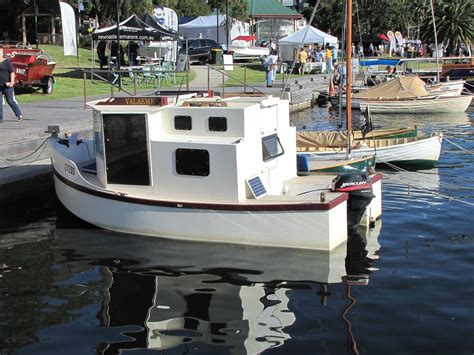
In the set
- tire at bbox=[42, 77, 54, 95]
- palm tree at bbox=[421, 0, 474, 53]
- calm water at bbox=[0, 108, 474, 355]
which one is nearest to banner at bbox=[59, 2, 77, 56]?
tire at bbox=[42, 77, 54, 95]

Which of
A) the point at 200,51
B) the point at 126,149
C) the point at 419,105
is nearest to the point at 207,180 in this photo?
the point at 126,149

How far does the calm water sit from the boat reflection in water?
0.08ft

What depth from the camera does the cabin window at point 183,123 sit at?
1056cm

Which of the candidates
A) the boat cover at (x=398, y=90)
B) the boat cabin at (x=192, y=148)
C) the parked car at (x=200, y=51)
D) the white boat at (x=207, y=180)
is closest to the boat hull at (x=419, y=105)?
the boat cover at (x=398, y=90)

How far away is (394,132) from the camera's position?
1942 centimetres

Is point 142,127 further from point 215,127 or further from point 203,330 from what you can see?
point 203,330

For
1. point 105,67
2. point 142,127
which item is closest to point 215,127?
point 142,127

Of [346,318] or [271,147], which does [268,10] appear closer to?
[271,147]

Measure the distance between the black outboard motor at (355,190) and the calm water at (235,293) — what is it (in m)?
0.55

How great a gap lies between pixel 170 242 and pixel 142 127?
1.87 m

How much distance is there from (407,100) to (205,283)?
2480 cm

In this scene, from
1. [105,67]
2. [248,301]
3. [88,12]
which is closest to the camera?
[248,301]

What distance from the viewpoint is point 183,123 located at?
34.8ft

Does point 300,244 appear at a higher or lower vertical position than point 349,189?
lower
